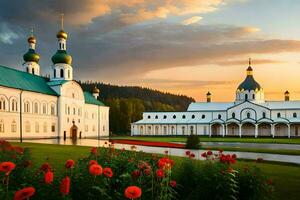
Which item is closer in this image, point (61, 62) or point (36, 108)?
point (36, 108)

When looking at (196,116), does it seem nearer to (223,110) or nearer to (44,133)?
(223,110)

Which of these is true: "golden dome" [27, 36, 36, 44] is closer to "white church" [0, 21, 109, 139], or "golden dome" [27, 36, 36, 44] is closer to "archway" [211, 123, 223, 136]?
"white church" [0, 21, 109, 139]

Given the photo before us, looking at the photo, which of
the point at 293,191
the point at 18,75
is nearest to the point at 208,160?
the point at 293,191

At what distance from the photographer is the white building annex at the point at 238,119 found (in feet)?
234

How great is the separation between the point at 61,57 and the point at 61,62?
2.90 ft

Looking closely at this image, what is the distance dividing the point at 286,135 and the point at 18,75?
54160 mm

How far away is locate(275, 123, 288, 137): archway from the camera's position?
71.2m

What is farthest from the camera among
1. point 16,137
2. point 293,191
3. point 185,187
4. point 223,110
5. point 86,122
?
point 223,110

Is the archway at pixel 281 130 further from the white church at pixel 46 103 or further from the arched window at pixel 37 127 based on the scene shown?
the arched window at pixel 37 127

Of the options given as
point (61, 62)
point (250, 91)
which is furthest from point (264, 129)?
point (61, 62)

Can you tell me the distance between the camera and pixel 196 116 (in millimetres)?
80312

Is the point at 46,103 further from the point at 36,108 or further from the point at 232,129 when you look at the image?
the point at 232,129

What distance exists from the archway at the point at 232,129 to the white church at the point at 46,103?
93.6 ft

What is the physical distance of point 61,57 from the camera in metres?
59.1
